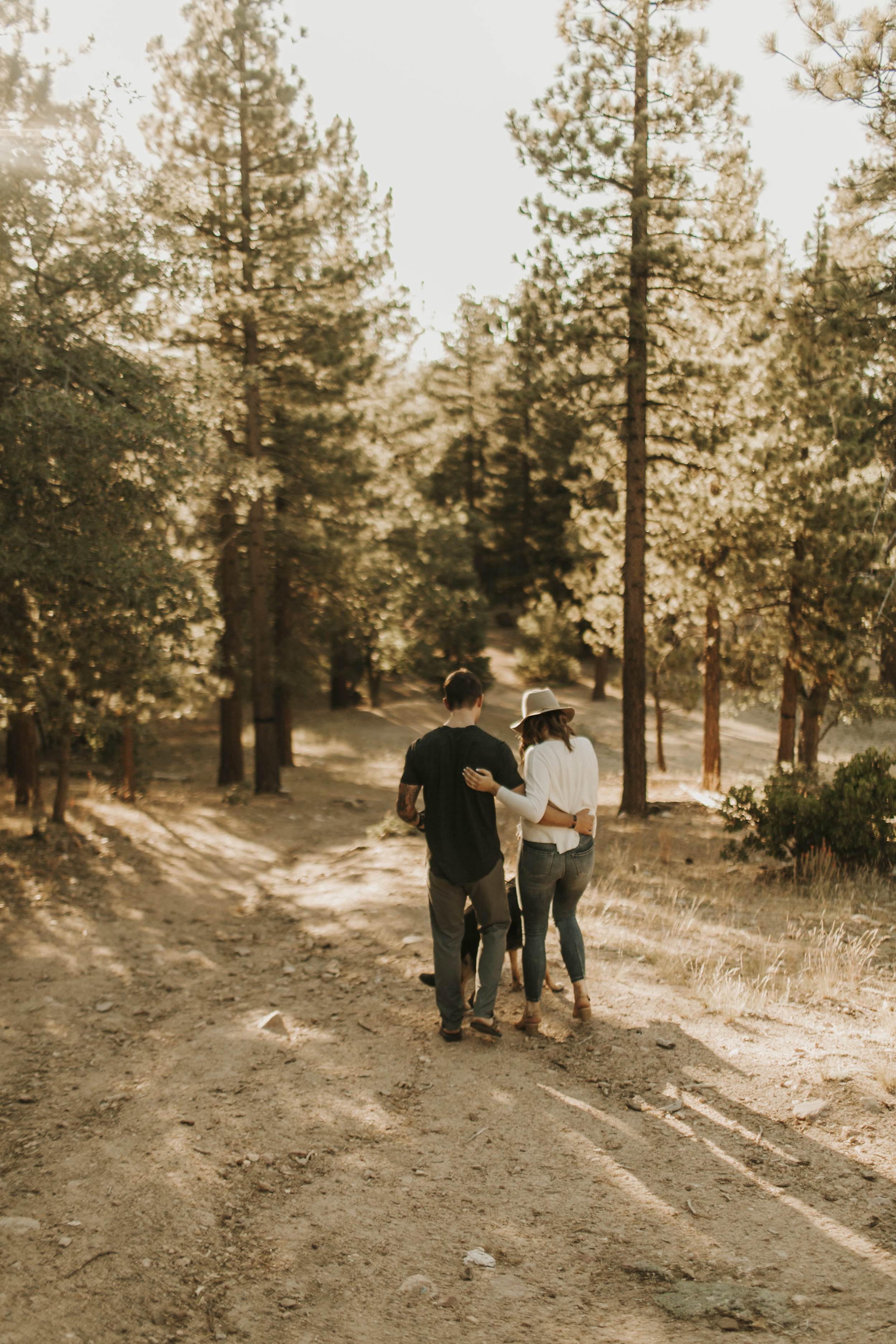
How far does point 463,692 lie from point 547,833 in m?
0.95

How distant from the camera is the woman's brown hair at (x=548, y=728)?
17.7ft

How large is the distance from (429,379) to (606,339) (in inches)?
1247

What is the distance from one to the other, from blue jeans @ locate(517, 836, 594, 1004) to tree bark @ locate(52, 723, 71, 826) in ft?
29.4

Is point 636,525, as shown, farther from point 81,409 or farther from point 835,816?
point 81,409

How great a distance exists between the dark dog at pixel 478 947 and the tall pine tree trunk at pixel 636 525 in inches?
333

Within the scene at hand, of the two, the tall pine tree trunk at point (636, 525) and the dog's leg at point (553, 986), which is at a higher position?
the tall pine tree trunk at point (636, 525)

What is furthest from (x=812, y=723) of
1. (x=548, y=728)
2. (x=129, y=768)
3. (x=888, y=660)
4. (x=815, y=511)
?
(x=548, y=728)

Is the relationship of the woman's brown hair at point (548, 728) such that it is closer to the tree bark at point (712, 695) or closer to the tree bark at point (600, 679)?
the tree bark at point (712, 695)

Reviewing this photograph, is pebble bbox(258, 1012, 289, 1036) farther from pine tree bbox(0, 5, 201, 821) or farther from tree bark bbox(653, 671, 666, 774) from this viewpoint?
tree bark bbox(653, 671, 666, 774)

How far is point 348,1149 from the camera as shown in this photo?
4.47 m

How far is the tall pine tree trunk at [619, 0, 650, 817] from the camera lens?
13984 millimetres

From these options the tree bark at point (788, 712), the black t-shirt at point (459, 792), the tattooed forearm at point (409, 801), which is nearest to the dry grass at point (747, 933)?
the black t-shirt at point (459, 792)

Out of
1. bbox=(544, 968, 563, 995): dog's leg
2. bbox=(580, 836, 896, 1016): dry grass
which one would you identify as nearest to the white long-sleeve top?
bbox=(544, 968, 563, 995): dog's leg

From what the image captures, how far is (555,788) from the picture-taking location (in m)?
5.27
